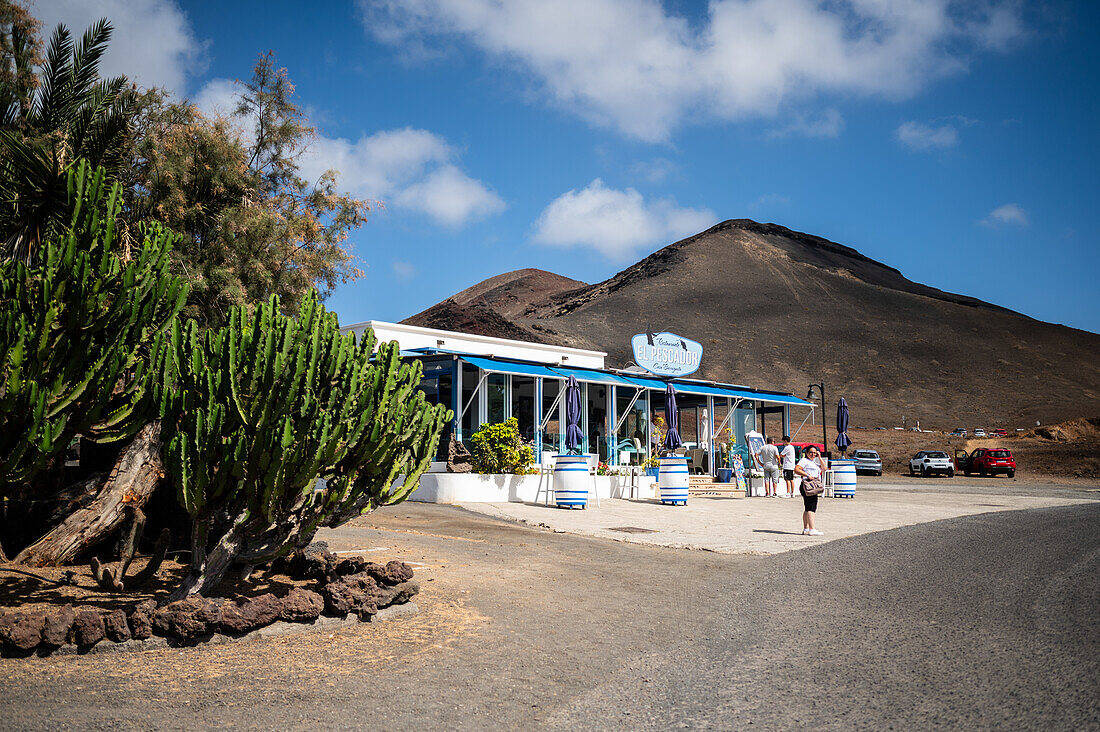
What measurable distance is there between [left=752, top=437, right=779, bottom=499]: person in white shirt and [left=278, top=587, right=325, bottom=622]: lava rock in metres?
16.4

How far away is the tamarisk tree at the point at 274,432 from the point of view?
5.30m

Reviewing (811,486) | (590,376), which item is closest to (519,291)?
→ (590,376)

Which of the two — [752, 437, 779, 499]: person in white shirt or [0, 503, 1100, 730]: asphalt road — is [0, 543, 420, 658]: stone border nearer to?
[0, 503, 1100, 730]: asphalt road

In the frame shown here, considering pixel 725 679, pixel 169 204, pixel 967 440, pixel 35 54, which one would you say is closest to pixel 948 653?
pixel 725 679

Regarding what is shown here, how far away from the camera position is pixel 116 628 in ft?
16.0

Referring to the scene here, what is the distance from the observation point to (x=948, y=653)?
497cm

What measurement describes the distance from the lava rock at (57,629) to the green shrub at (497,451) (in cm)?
1171

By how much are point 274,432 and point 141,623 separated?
1427 mm

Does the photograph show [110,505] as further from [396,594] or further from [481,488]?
[481,488]

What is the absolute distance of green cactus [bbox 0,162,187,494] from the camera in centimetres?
523

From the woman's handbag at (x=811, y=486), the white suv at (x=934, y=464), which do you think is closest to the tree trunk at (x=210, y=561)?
the woman's handbag at (x=811, y=486)

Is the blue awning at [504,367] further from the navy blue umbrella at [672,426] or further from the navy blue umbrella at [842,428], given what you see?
the navy blue umbrella at [842,428]

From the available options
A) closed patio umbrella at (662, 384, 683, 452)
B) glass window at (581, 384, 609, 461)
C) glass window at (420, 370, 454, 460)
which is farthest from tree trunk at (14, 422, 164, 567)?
glass window at (581, 384, 609, 461)

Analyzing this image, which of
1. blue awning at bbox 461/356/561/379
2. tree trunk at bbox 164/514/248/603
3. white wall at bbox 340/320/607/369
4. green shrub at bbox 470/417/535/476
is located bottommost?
tree trunk at bbox 164/514/248/603
